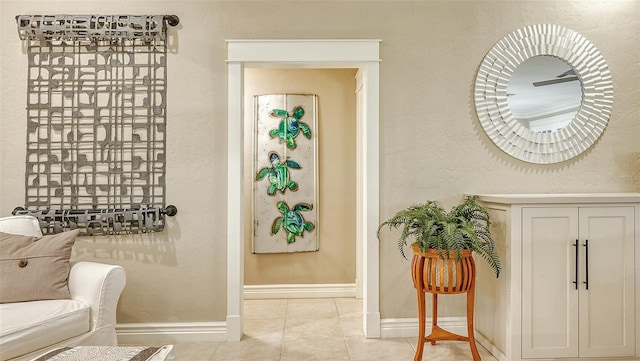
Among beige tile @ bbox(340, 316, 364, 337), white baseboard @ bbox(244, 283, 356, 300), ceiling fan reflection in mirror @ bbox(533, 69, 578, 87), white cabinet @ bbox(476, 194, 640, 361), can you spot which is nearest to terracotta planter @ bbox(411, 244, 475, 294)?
white cabinet @ bbox(476, 194, 640, 361)

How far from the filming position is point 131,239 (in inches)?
118

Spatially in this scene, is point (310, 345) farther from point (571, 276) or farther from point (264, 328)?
point (571, 276)

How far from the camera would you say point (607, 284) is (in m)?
2.61

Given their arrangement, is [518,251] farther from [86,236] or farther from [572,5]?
[86,236]

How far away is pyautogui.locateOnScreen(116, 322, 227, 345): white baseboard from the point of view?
298 centimetres

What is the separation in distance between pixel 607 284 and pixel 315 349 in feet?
6.01

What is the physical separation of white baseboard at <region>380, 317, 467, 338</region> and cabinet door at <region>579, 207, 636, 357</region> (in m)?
0.76

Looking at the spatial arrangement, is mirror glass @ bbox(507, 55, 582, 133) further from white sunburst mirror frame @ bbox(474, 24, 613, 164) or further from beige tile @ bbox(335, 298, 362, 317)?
beige tile @ bbox(335, 298, 362, 317)

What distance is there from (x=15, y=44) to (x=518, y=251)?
3.54 meters

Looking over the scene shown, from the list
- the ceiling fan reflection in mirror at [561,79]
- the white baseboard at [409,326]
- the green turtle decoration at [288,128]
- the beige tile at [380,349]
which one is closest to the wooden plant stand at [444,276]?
the beige tile at [380,349]

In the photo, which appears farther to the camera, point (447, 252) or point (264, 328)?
point (264, 328)

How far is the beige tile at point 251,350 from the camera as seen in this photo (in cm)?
273

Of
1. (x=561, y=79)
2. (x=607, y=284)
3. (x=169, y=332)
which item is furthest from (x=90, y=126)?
(x=607, y=284)

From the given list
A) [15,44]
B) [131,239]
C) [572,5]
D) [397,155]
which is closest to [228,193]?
[131,239]
